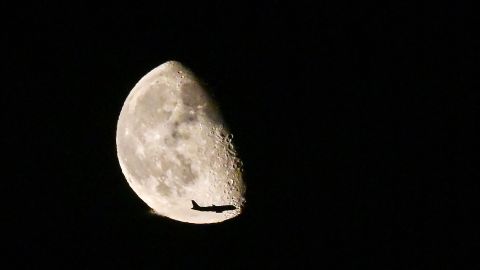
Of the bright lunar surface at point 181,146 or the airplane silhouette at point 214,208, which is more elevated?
the bright lunar surface at point 181,146

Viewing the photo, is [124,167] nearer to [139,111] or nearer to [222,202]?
[139,111]

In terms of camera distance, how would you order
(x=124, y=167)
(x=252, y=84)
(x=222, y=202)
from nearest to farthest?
(x=252, y=84), (x=222, y=202), (x=124, y=167)

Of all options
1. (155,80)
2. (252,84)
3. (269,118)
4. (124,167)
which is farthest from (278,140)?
(124,167)

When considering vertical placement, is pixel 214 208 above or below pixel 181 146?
below

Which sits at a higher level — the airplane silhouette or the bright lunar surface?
the bright lunar surface

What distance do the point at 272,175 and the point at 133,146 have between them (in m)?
0.83

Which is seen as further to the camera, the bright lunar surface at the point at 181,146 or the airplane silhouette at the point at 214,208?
the airplane silhouette at the point at 214,208

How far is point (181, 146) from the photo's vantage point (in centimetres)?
200

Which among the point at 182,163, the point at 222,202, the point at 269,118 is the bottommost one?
the point at 222,202

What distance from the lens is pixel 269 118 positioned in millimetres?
1976

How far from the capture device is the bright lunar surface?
200cm

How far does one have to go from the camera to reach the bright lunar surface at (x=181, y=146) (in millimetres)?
2002

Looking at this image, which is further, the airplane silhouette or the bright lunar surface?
the airplane silhouette

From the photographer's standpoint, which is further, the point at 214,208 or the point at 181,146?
the point at 214,208
